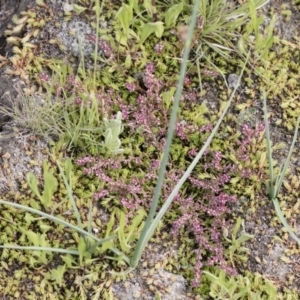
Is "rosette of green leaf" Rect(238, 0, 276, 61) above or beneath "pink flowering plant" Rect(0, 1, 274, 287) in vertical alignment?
above

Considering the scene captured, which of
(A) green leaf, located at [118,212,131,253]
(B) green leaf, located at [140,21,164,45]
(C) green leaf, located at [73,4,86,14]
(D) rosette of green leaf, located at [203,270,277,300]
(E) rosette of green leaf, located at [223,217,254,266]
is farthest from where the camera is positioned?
(C) green leaf, located at [73,4,86,14]

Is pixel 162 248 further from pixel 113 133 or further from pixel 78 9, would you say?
pixel 78 9

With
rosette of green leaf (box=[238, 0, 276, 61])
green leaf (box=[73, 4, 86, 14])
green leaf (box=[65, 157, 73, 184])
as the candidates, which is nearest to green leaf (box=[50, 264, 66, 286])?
green leaf (box=[65, 157, 73, 184])

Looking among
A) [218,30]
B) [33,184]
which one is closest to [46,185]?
[33,184]

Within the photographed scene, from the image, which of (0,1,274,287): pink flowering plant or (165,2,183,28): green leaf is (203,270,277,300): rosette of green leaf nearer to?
(0,1,274,287): pink flowering plant

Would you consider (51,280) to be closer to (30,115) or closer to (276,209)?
(30,115)

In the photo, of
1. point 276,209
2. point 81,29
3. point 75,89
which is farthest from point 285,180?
point 81,29

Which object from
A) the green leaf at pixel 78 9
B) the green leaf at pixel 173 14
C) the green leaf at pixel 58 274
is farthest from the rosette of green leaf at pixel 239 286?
the green leaf at pixel 78 9

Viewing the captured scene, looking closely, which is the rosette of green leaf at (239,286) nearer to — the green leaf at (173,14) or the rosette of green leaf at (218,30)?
the rosette of green leaf at (218,30)

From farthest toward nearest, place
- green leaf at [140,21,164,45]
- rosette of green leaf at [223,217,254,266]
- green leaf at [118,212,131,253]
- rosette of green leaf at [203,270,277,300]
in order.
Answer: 1. green leaf at [140,21,164,45]
2. rosette of green leaf at [223,217,254,266]
3. rosette of green leaf at [203,270,277,300]
4. green leaf at [118,212,131,253]
